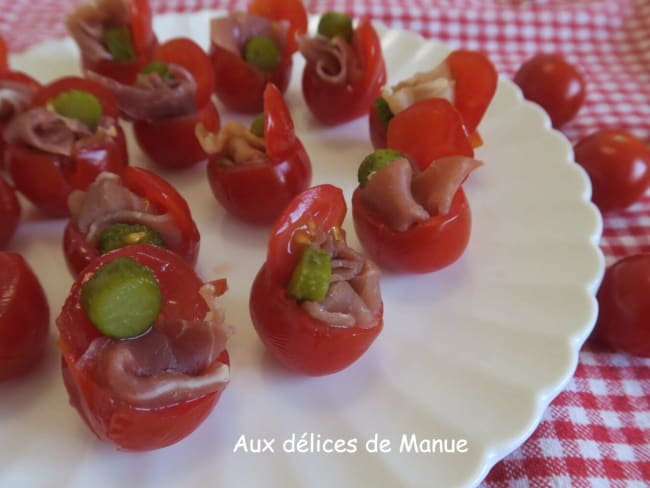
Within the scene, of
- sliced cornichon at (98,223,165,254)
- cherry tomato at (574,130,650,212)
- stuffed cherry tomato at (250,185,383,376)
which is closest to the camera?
stuffed cherry tomato at (250,185,383,376)

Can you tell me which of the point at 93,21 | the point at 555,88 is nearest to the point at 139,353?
the point at 93,21

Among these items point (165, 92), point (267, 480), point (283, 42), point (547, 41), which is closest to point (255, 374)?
point (267, 480)

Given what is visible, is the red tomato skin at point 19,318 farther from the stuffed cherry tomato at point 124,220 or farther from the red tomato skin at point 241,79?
the red tomato skin at point 241,79

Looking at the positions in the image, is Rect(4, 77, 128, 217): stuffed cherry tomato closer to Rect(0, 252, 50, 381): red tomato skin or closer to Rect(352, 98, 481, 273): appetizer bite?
Rect(0, 252, 50, 381): red tomato skin

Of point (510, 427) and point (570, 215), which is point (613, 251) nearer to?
point (570, 215)

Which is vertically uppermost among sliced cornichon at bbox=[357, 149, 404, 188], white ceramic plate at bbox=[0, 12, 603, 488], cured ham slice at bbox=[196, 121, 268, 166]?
sliced cornichon at bbox=[357, 149, 404, 188]

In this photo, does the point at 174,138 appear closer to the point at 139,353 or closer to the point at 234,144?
the point at 234,144

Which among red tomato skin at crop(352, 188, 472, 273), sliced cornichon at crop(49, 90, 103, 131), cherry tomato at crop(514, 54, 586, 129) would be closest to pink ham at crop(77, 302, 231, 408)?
red tomato skin at crop(352, 188, 472, 273)
